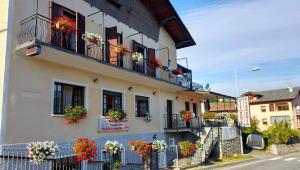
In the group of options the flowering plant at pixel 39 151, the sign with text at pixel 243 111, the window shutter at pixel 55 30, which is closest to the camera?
the flowering plant at pixel 39 151

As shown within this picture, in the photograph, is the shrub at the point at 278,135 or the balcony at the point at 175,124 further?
the shrub at the point at 278,135

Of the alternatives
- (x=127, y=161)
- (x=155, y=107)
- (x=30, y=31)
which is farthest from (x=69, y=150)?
(x=155, y=107)

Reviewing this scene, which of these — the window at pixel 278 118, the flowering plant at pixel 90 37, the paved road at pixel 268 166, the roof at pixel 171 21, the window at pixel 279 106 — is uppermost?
the roof at pixel 171 21

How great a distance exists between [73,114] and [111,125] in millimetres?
3019

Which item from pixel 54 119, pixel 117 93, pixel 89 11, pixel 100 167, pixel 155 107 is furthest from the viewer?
pixel 155 107

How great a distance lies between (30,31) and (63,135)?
448 centimetres

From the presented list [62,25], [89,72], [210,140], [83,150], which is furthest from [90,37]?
[210,140]

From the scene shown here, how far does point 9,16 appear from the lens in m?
10.3

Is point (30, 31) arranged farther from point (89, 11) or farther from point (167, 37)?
point (167, 37)

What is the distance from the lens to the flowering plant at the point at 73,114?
11952 millimetres

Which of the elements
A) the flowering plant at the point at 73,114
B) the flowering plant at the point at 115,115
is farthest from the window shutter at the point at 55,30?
the flowering plant at the point at 115,115

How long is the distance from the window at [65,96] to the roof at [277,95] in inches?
1970

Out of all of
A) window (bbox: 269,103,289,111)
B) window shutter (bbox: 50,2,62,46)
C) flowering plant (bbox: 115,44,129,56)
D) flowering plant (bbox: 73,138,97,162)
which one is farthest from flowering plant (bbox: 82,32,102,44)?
window (bbox: 269,103,289,111)

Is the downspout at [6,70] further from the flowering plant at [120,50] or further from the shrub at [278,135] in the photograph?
the shrub at [278,135]
